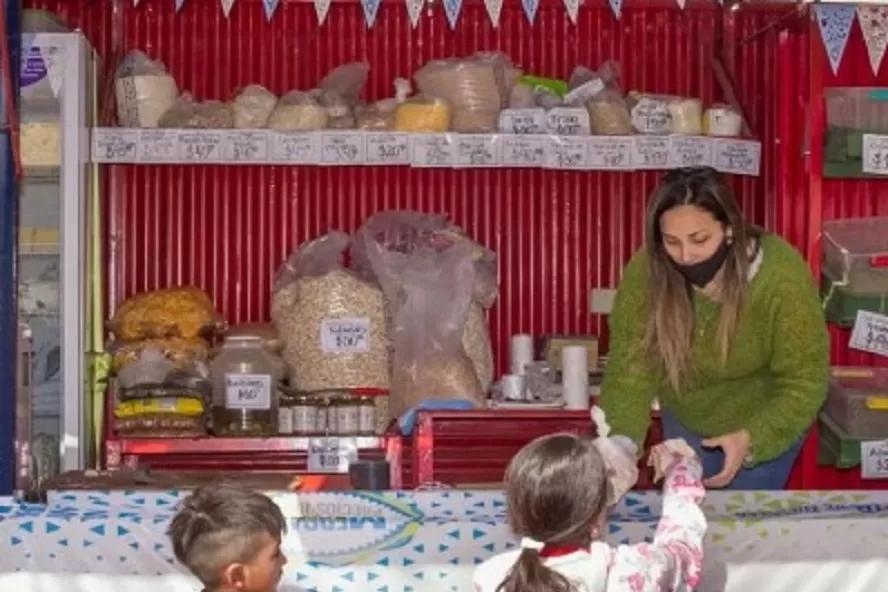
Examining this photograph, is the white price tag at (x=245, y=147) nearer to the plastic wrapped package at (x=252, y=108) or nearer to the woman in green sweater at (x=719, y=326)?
the plastic wrapped package at (x=252, y=108)

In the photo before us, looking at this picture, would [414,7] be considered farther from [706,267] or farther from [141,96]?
[706,267]

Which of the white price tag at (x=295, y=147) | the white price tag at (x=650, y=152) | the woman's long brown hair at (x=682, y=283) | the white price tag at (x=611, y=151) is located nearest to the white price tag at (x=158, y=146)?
the white price tag at (x=295, y=147)

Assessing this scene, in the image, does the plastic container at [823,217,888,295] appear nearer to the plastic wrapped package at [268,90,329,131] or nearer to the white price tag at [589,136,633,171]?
the white price tag at [589,136,633,171]

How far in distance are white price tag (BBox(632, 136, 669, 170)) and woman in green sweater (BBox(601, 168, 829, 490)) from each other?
6.54 feet

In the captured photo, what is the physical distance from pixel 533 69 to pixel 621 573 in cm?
396

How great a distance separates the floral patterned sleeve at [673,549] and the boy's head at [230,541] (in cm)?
60

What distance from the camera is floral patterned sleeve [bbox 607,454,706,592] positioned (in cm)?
305

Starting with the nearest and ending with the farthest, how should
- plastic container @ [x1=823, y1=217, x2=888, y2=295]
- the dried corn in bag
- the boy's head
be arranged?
the boy's head
the dried corn in bag
plastic container @ [x1=823, y1=217, x2=888, y2=295]

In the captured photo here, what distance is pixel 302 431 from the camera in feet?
19.7

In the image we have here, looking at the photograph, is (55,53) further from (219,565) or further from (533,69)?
(219,565)

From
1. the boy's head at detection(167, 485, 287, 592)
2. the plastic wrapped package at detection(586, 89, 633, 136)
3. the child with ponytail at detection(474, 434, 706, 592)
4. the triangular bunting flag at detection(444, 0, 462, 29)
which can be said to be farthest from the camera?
the plastic wrapped package at detection(586, 89, 633, 136)

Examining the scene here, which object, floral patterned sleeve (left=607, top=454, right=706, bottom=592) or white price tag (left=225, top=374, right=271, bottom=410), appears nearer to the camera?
floral patterned sleeve (left=607, top=454, right=706, bottom=592)

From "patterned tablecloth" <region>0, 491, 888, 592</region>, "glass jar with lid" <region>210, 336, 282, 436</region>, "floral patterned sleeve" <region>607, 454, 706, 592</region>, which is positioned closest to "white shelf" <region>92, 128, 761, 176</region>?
"glass jar with lid" <region>210, 336, 282, 436</region>

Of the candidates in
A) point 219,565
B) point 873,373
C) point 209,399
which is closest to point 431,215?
point 209,399
